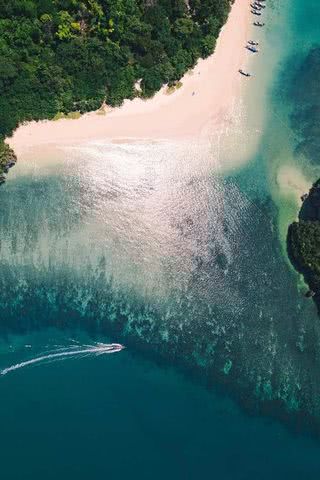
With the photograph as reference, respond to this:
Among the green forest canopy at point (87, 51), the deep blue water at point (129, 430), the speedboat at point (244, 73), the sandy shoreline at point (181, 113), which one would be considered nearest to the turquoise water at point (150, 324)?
the deep blue water at point (129, 430)

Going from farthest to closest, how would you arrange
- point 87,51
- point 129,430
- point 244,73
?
1. point 244,73
2. point 87,51
3. point 129,430

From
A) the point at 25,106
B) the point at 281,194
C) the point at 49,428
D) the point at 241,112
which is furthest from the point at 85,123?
the point at 49,428

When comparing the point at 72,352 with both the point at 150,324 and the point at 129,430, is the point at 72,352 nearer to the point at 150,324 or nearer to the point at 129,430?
the point at 150,324

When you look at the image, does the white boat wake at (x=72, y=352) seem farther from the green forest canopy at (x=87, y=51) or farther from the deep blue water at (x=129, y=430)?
the green forest canopy at (x=87, y=51)

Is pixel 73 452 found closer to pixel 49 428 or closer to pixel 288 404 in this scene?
pixel 49 428

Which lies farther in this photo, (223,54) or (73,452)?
(223,54)

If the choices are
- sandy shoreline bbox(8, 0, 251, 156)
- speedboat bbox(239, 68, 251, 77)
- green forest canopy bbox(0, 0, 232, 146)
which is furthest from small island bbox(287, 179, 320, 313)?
green forest canopy bbox(0, 0, 232, 146)

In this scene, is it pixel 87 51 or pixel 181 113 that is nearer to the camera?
pixel 87 51

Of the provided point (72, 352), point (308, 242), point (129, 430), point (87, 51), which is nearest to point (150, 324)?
point (72, 352)
